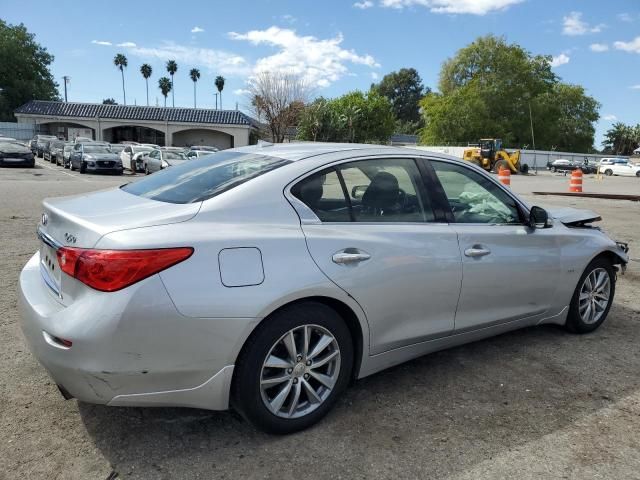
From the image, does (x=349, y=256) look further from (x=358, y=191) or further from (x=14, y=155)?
(x=14, y=155)

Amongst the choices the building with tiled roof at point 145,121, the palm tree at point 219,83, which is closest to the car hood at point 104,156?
the building with tiled roof at point 145,121

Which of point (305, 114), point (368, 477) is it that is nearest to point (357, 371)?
point (368, 477)

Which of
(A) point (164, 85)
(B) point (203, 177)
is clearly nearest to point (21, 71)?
(A) point (164, 85)

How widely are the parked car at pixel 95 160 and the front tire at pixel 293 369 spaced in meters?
24.6

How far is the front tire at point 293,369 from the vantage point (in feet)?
8.64

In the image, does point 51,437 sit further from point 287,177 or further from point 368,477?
point 287,177

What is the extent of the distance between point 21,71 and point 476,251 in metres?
91.6

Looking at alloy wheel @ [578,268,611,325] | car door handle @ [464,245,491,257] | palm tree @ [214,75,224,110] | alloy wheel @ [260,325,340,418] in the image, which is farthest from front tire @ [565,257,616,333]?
palm tree @ [214,75,224,110]

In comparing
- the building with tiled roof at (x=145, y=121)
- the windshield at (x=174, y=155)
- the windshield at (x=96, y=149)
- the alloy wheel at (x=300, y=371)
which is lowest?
the alloy wheel at (x=300, y=371)

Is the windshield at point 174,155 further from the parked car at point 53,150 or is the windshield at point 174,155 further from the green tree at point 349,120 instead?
the green tree at point 349,120

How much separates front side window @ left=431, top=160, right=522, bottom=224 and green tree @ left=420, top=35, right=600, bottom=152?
217ft

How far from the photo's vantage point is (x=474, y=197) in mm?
3848

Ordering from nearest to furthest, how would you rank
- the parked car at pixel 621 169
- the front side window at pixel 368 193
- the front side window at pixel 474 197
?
1. the front side window at pixel 368 193
2. the front side window at pixel 474 197
3. the parked car at pixel 621 169

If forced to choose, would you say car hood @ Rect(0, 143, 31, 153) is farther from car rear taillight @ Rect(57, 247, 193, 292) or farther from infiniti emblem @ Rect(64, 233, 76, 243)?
car rear taillight @ Rect(57, 247, 193, 292)
